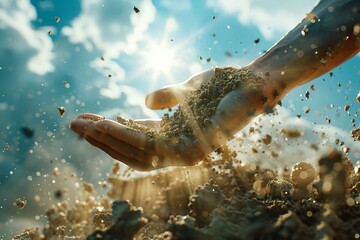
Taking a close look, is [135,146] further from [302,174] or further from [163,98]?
[302,174]

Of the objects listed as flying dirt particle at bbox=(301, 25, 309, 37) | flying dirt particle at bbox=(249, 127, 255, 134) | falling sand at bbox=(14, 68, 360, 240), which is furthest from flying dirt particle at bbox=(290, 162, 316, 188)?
flying dirt particle at bbox=(301, 25, 309, 37)

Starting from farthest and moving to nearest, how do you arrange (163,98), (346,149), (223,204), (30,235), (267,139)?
(163,98)
(267,139)
(346,149)
(30,235)
(223,204)

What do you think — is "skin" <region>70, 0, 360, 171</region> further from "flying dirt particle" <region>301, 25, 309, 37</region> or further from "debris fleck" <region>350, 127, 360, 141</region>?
"debris fleck" <region>350, 127, 360, 141</region>

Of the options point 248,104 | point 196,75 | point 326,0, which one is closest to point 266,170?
point 248,104

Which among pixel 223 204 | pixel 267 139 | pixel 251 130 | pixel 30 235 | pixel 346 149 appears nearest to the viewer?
pixel 223 204

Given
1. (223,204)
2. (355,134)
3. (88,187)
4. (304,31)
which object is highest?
(304,31)

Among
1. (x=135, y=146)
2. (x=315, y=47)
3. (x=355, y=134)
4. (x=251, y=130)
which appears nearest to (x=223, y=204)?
(x=135, y=146)

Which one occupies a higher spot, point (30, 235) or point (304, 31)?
point (304, 31)
